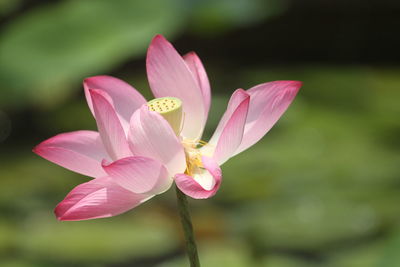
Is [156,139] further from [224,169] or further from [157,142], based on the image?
[224,169]

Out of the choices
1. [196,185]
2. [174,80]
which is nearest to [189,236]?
[196,185]

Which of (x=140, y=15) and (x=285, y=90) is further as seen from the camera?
(x=140, y=15)

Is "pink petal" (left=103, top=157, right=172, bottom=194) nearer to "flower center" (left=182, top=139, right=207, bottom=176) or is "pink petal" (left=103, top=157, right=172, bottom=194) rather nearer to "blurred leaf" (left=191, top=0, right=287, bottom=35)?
"flower center" (left=182, top=139, right=207, bottom=176)

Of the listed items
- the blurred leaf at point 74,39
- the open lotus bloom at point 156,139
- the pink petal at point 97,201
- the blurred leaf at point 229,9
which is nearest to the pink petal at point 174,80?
the open lotus bloom at point 156,139

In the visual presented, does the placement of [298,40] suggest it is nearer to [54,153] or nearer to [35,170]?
[35,170]

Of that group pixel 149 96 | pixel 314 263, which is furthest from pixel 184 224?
pixel 149 96

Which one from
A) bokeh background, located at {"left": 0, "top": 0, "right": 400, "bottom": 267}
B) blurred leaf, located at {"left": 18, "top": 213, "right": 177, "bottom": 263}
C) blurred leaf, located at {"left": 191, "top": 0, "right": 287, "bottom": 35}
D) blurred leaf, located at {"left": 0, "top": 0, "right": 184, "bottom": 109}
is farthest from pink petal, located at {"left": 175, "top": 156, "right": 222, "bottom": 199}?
blurred leaf, located at {"left": 191, "top": 0, "right": 287, "bottom": 35}

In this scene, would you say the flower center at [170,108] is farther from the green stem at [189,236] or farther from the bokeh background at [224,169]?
the bokeh background at [224,169]
